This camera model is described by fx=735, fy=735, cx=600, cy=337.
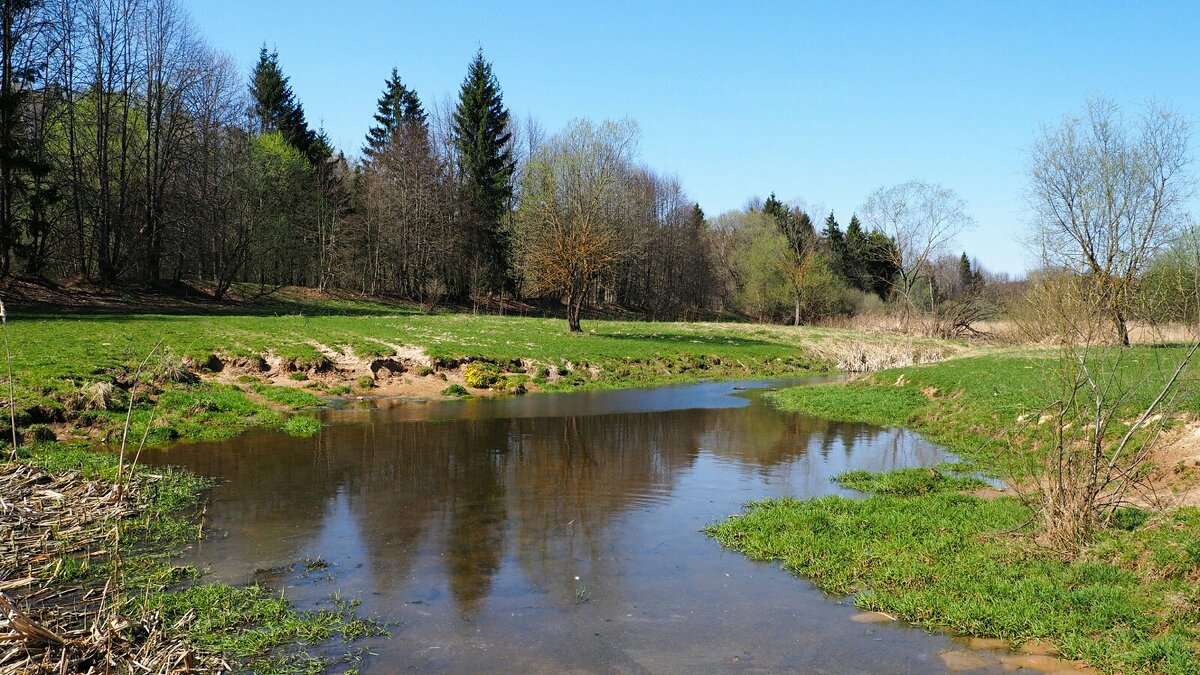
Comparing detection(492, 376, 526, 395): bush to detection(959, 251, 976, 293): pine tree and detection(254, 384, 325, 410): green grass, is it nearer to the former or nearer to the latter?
detection(254, 384, 325, 410): green grass

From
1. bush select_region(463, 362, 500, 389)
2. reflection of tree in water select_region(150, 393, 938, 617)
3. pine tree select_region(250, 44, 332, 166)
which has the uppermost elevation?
pine tree select_region(250, 44, 332, 166)

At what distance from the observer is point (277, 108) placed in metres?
52.8

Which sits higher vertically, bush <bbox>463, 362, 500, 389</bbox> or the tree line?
the tree line

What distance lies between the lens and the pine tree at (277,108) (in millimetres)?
52312

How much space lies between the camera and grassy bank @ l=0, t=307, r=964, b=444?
14.5 metres

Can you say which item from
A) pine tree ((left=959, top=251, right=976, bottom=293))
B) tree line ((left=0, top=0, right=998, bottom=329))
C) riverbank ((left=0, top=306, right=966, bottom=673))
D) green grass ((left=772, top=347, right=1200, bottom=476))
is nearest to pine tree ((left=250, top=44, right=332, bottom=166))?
tree line ((left=0, top=0, right=998, bottom=329))

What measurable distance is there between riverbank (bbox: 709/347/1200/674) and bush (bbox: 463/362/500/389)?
1359 centimetres

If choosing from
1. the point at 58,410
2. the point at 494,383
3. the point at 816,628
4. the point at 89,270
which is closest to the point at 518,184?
the point at 89,270

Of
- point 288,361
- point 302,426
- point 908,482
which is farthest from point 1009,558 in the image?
point 288,361

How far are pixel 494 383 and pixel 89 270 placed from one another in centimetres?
2819

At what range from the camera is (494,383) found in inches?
921

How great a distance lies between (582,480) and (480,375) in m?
12.0

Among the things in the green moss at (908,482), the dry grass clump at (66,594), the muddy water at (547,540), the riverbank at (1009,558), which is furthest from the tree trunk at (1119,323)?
the dry grass clump at (66,594)

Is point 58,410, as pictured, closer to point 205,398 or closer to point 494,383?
point 205,398
